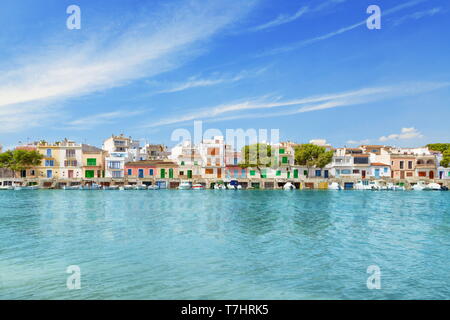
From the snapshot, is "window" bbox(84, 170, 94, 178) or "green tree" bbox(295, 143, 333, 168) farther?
"window" bbox(84, 170, 94, 178)

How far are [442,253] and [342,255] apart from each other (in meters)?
4.67

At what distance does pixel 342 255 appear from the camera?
16125 mm

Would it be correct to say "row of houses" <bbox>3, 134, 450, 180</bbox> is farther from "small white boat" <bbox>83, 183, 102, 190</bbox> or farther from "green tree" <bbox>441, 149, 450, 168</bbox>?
"small white boat" <bbox>83, 183, 102, 190</bbox>

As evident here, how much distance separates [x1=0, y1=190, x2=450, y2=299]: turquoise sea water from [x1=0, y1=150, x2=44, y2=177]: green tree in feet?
171

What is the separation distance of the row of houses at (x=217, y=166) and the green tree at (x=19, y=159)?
7.63 ft

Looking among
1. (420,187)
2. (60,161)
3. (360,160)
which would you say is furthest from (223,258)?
(60,161)

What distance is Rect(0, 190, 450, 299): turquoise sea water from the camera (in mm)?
11633

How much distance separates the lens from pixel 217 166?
77062 mm

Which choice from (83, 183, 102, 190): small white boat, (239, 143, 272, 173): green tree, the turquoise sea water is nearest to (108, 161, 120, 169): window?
(83, 183, 102, 190): small white boat

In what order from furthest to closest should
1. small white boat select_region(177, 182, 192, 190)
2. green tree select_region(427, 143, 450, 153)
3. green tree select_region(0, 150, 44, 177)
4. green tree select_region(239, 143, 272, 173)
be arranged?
green tree select_region(427, 143, 450, 153), green tree select_region(239, 143, 272, 173), green tree select_region(0, 150, 44, 177), small white boat select_region(177, 182, 192, 190)

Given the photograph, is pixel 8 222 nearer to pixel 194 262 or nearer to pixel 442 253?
pixel 194 262

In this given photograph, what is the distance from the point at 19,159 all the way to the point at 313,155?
57.4 meters

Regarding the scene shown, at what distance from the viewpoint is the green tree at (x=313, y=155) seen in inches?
2911

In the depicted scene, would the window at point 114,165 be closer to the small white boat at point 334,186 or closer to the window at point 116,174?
the window at point 116,174
